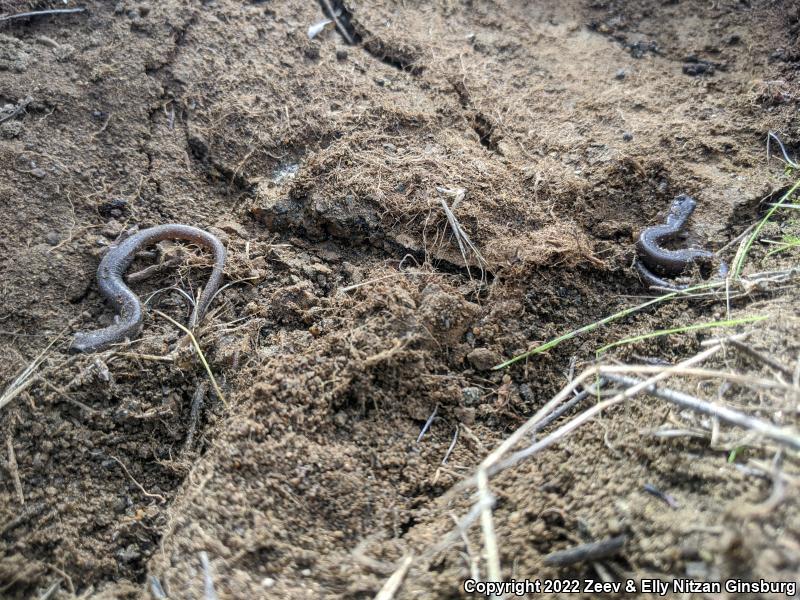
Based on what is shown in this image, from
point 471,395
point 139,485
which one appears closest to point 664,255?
point 471,395

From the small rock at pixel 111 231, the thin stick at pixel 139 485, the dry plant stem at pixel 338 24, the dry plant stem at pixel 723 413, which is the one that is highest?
the dry plant stem at pixel 338 24

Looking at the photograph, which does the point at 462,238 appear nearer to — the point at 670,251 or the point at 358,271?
the point at 358,271

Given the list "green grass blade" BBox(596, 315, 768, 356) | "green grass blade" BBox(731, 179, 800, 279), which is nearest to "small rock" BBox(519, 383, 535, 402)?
"green grass blade" BBox(596, 315, 768, 356)

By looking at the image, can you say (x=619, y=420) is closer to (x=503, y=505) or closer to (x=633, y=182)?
(x=503, y=505)

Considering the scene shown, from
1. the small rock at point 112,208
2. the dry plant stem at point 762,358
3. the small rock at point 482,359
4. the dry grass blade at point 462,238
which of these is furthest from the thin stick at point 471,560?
the small rock at point 112,208

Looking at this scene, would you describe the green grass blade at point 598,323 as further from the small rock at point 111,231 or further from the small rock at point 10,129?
the small rock at point 10,129

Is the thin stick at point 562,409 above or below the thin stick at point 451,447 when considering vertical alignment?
above

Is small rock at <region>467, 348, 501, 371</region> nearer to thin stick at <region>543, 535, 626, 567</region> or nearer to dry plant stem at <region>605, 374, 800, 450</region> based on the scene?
dry plant stem at <region>605, 374, 800, 450</region>
